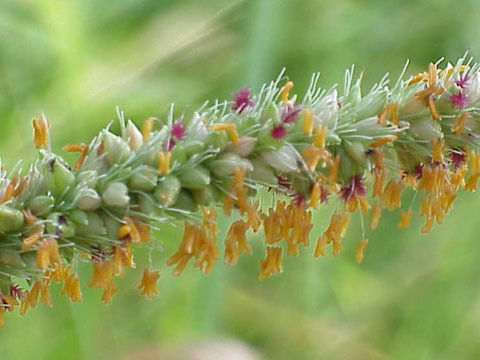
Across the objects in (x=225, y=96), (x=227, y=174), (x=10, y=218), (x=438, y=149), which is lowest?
(x=10, y=218)

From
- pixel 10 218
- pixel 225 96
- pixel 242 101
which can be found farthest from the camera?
pixel 225 96

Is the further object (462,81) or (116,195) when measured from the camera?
(462,81)

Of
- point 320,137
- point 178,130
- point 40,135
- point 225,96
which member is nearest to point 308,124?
point 320,137

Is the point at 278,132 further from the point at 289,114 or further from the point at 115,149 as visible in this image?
the point at 115,149

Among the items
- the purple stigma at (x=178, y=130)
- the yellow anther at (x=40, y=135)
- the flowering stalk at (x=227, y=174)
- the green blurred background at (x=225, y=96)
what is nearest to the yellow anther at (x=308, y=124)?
the flowering stalk at (x=227, y=174)

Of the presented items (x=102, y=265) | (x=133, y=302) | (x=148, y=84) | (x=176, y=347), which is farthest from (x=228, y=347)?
(x=102, y=265)

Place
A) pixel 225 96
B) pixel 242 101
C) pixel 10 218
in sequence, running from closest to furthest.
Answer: pixel 10 218 → pixel 242 101 → pixel 225 96

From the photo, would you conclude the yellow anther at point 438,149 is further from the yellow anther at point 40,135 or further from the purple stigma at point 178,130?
the yellow anther at point 40,135
